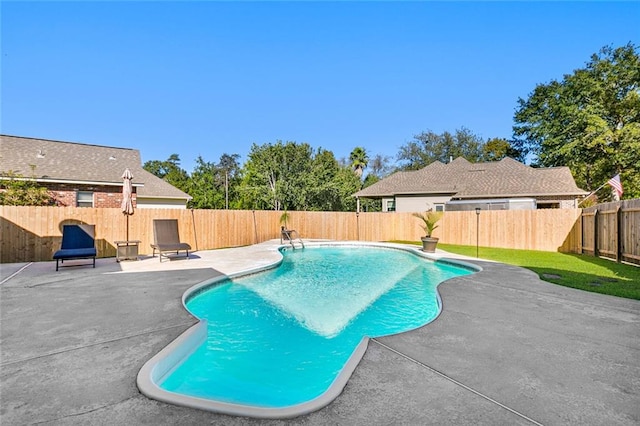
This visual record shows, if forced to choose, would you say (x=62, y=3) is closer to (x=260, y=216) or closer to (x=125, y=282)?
(x=125, y=282)

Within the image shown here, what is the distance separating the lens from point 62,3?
32.3 ft

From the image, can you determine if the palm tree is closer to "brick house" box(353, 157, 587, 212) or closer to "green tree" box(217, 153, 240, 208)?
"green tree" box(217, 153, 240, 208)

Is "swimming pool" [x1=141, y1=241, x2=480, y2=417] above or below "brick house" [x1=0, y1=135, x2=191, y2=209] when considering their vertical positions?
below

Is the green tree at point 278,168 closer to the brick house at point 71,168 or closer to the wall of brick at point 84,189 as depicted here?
the brick house at point 71,168

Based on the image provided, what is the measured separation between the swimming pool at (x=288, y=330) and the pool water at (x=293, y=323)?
0.01 meters

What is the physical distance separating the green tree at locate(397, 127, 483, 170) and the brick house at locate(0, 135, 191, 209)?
3364 centimetres

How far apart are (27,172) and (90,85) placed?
16.6 ft

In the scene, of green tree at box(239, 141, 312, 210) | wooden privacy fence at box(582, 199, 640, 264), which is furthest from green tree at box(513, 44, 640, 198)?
green tree at box(239, 141, 312, 210)

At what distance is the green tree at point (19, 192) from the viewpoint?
1219 cm

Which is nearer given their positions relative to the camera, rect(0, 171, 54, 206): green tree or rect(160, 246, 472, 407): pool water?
rect(160, 246, 472, 407): pool water

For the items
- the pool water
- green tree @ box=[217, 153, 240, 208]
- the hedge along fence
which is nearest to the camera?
the pool water

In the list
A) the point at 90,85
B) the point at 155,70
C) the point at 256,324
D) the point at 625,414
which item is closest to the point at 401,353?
the point at 625,414

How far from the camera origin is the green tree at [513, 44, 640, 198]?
21.7 m

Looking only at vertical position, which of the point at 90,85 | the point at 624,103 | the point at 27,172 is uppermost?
the point at 624,103
